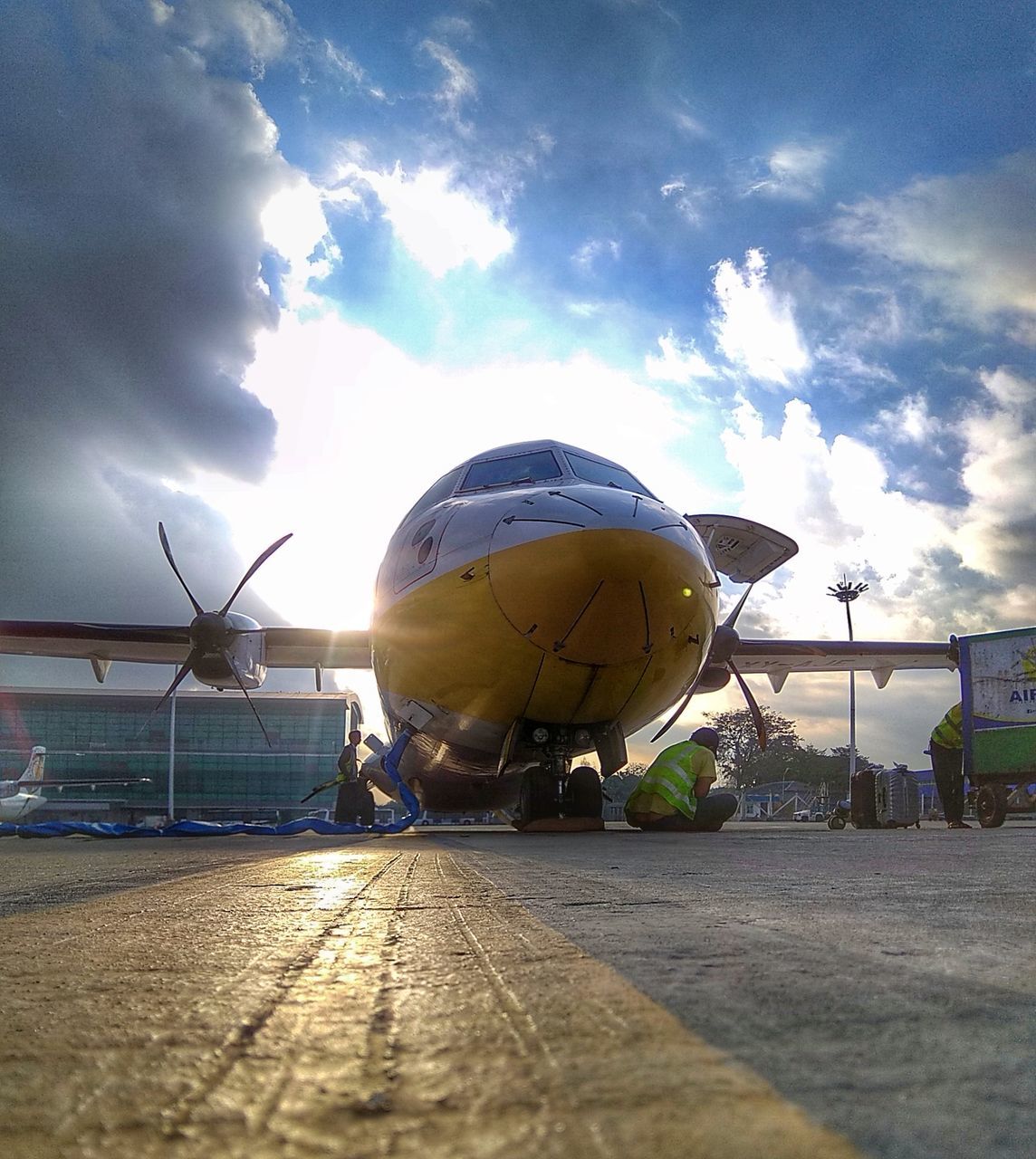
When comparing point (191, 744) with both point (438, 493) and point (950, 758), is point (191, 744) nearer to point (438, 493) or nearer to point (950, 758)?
point (950, 758)

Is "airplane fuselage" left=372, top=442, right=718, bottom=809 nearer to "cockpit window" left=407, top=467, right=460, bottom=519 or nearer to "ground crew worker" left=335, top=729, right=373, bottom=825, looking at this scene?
"cockpit window" left=407, top=467, right=460, bottom=519

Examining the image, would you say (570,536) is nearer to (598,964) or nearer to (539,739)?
(539,739)

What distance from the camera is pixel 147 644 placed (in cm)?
1579

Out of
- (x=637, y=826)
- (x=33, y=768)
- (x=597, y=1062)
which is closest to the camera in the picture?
(x=597, y=1062)

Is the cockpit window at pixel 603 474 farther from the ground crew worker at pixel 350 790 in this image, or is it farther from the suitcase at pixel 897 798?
the suitcase at pixel 897 798

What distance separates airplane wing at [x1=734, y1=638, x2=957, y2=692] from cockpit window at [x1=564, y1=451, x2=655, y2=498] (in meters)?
6.82

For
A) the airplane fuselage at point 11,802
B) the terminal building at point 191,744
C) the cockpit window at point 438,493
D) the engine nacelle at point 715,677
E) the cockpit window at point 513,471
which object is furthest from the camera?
the terminal building at point 191,744

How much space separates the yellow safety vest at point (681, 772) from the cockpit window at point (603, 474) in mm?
2889

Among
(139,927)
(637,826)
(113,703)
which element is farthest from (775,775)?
(139,927)

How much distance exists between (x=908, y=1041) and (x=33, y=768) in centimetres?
4130

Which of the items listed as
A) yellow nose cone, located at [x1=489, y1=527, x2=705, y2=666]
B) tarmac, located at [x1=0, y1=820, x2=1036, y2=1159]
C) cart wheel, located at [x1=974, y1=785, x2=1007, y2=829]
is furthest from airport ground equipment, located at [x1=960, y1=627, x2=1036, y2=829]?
tarmac, located at [x1=0, y1=820, x2=1036, y2=1159]

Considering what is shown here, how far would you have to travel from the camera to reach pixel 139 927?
5.48 ft

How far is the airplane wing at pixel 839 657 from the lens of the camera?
51.2ft

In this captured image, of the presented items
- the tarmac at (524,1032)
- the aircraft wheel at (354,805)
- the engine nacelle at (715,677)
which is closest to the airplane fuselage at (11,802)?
the aircraft wheel at (354,805)
